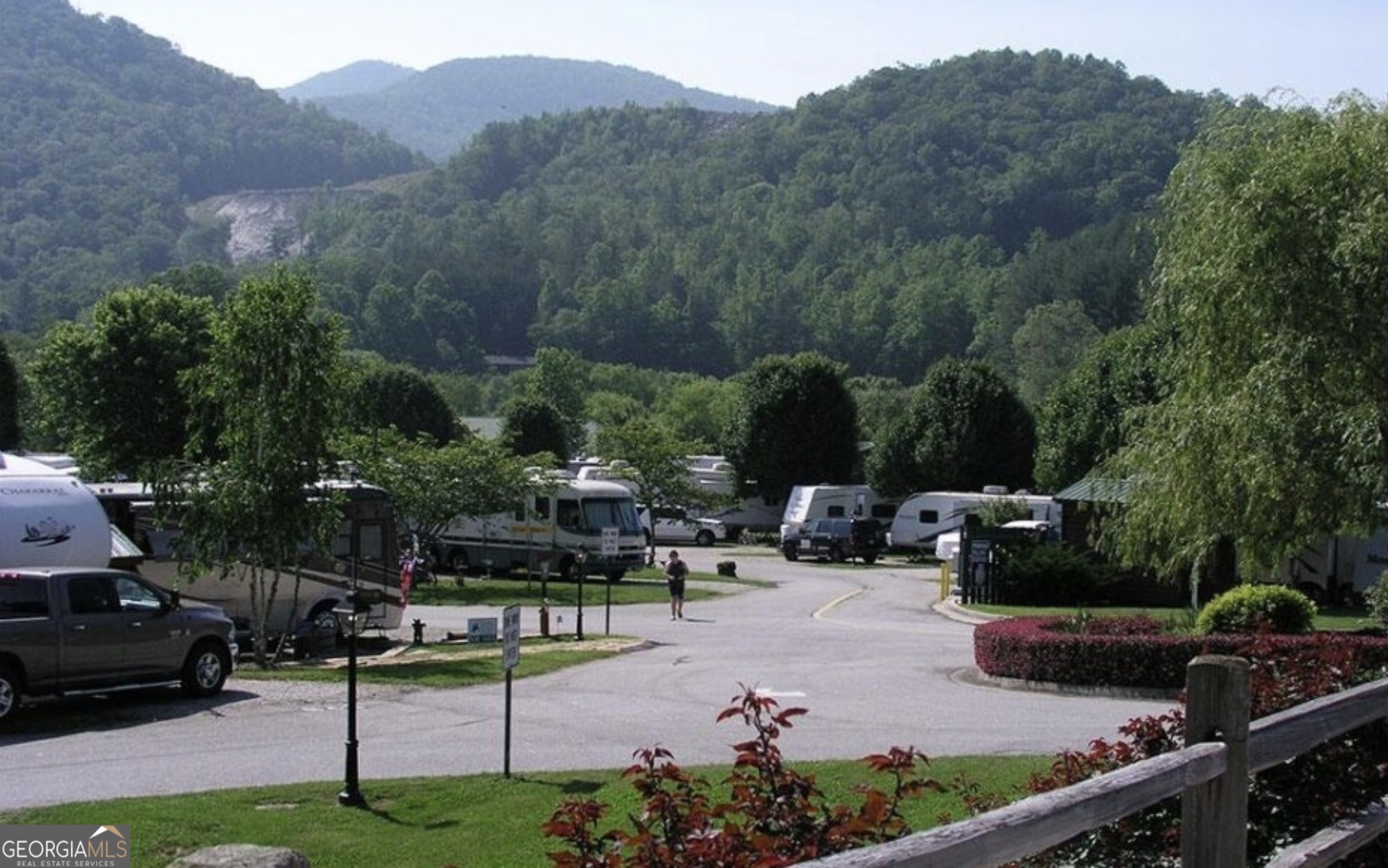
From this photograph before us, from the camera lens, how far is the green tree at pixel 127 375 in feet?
164

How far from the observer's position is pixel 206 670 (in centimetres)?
2181

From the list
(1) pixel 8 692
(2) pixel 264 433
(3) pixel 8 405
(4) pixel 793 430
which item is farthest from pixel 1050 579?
(3) pixel 8 405

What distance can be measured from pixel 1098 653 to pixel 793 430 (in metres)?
53.4

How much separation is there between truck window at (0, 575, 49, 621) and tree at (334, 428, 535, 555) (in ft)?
Answer: 84.4

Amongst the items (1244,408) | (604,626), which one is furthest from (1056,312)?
(1244,408)

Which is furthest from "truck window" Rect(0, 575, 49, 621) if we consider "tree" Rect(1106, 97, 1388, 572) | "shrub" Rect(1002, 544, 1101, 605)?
"shrub" Rect(1002, 544, 1101, 605)

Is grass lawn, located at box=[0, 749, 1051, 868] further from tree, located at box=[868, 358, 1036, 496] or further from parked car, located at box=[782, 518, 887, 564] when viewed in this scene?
tree, located at box=[868, 358, 1036, 496]

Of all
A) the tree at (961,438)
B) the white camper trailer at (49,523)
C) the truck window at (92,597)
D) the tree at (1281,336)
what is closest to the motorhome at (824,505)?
the tree at (961,438)

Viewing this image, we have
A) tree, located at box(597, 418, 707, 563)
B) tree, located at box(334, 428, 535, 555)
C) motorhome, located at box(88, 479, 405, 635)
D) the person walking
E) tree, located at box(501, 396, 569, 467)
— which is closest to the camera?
motorhome, located at box(88, 479, 405, 635)

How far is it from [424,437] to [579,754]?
35.6m

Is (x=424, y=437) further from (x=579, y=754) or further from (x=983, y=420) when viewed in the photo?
(x=579, y=754)

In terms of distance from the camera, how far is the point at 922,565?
6019 cm

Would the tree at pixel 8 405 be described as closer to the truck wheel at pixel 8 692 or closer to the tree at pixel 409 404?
the tree at pixel 409 404

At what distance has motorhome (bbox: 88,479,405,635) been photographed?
93.6 feet
